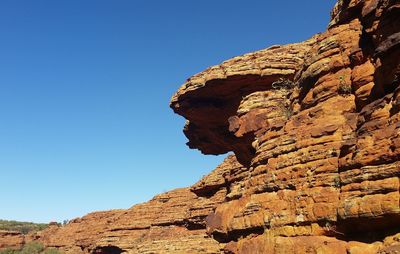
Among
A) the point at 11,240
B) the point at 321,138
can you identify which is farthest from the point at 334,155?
the point at 11,240

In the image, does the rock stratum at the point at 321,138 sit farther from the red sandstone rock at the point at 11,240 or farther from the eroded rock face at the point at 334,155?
the red sandstone rock at the point at 11,240

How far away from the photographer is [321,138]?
1814cm

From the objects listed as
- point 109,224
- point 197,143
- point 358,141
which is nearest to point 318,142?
point 358,141

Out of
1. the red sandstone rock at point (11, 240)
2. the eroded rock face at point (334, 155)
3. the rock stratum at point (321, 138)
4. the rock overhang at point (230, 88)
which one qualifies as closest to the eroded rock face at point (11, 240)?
the red sandstone rock at point (11, 240)

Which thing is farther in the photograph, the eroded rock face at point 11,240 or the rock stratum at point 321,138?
the eroded rock face at point 11,240

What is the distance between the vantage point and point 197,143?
39125 millimetres

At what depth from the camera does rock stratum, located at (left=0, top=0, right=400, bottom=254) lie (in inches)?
575

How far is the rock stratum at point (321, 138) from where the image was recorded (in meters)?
14.6

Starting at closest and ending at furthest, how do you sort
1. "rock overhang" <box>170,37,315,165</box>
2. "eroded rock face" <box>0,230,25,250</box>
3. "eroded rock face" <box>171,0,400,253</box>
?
"eroded rock face" <box>171,0,400,253</box> → "rock overhang" <box>170,37,315,165</box> → "eroded rock face" <box>0,230,25,250</box>

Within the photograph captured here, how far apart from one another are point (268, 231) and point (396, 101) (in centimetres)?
783

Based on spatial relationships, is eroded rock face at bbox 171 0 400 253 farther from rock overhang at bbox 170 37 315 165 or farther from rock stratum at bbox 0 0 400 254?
rock overhang at bbox 170 37 315 165

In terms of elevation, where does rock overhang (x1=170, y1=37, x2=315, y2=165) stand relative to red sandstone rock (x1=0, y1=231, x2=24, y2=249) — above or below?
above

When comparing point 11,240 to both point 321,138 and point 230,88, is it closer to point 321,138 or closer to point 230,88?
point 230,88

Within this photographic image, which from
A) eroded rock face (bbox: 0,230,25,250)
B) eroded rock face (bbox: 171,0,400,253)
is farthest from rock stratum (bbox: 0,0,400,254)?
eroded rock face (bbox: 0,230,25,250)
